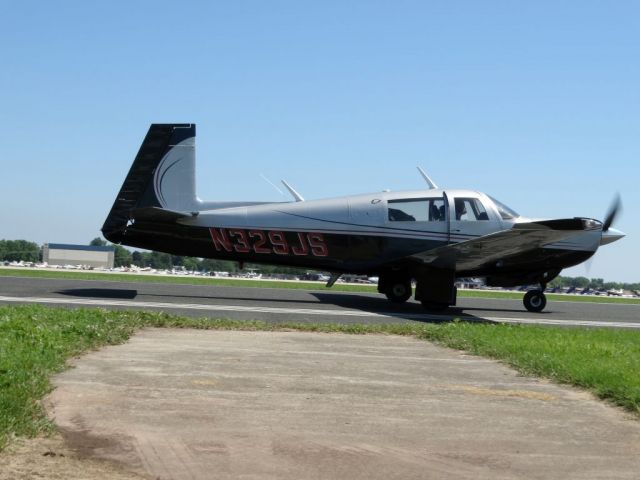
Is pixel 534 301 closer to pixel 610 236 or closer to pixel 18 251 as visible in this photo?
pixel 610 236

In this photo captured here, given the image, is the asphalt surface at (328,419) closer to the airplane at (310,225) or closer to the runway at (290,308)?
the runway at (290,308)

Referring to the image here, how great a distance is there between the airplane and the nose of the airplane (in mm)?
976

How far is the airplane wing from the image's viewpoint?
15.8m

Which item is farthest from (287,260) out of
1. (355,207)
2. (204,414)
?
(204,414)

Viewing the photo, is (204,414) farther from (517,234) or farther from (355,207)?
(355,207)

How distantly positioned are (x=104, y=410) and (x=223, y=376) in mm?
1779

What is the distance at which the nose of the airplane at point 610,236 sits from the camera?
2020 cm

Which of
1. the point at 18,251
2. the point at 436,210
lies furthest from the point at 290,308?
the point at 18,251

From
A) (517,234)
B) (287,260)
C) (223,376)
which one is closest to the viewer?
(223,376)

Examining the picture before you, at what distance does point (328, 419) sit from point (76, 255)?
10053 centimetres

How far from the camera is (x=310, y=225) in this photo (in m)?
18.9

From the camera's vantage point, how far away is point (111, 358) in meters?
8.03

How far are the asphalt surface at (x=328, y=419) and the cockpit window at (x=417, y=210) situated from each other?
34.2 ft

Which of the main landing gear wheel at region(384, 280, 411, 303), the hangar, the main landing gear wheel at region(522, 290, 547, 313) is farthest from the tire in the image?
the hangar
